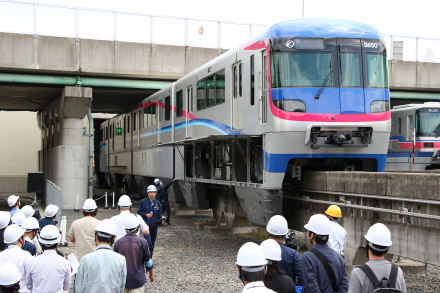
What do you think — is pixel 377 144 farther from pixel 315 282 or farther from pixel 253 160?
pixel 315 282

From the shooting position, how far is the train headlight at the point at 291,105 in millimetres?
11719

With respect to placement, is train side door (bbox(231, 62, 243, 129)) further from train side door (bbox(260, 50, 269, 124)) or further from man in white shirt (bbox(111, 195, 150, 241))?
man in white shirt (bbox(111, 195, 150, 241))

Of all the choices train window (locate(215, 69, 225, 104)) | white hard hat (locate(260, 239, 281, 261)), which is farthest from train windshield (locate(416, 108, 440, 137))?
white hard hat (locate(260, 239, 281, 261))

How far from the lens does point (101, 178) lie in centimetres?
3953

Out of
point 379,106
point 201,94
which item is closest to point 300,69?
point 379,106

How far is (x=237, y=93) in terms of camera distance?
1370 centimetres

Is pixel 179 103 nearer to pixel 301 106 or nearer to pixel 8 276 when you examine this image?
pixel 301 106

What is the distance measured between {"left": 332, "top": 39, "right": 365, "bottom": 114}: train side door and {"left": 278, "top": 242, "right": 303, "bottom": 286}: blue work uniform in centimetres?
651

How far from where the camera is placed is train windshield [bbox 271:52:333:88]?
11.9m

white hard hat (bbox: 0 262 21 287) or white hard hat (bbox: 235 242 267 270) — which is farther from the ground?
white hard hat (bbox: 235 242 267 270)

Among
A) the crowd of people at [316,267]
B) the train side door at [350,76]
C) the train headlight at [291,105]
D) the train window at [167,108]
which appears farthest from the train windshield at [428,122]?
the crowd of people at [316,267]

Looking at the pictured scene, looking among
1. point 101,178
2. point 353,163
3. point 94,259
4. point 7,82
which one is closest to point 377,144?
point 353,163

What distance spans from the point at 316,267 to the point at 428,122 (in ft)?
63.0

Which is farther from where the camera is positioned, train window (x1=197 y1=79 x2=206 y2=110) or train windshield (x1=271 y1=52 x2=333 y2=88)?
train window (x1=197 y1=79 x2=206 y2=110)
